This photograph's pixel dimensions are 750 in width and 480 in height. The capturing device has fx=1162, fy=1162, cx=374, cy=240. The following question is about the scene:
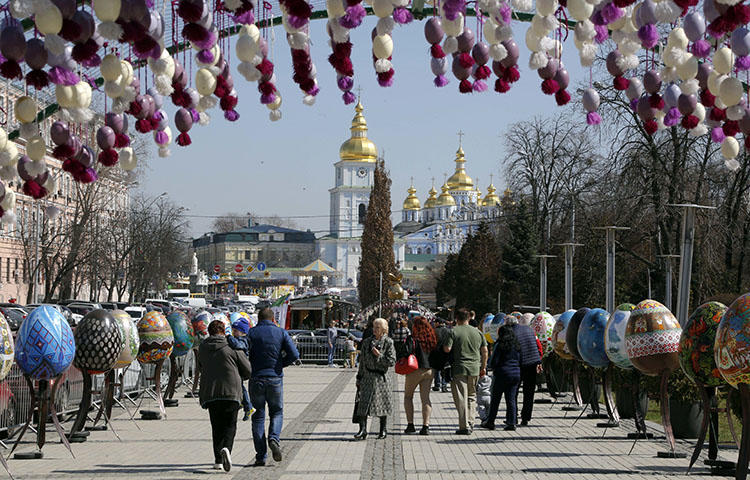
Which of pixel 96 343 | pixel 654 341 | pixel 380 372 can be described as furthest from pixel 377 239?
pixel 654 341

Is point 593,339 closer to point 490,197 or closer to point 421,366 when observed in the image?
point 421,366

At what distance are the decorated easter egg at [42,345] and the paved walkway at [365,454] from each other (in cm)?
111

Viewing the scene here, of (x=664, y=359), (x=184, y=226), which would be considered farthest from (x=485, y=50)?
(x=184, y=226)

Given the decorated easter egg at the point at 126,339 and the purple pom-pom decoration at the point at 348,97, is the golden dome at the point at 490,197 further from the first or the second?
the purple pom-pom decoration at the point at 348,97

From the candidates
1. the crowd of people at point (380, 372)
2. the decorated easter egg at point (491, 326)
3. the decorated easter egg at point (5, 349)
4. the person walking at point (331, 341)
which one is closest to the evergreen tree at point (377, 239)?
the person walking at point (331, 341)

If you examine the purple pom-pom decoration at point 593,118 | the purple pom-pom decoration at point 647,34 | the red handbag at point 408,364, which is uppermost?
the purple pom-pom decoration at point 647,34

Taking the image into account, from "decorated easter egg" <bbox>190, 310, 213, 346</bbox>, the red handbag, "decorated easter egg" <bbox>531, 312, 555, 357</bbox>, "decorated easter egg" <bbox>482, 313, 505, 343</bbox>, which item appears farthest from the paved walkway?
"decorated easter egg" <bbox>482, 313, 505, 343</bbox>

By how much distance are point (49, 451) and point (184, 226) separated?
2595 inches

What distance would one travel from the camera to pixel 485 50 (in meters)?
5.92

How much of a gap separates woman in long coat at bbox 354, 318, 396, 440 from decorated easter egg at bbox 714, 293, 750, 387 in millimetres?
6606

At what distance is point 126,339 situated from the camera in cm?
1636

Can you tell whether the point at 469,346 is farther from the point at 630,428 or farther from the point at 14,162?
the point at 14,162

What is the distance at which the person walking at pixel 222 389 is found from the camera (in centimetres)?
1284

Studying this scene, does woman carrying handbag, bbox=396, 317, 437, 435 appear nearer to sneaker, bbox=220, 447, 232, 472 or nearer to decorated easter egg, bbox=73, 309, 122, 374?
decorated easter egg, bbox=73, 309, 122, 374
